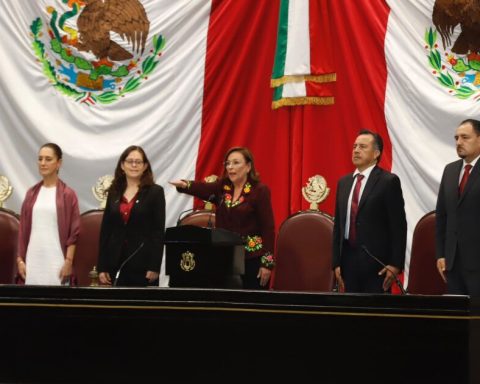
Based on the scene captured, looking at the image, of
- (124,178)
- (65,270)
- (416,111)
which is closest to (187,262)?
(124,178)

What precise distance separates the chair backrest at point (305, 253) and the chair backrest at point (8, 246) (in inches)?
63.7

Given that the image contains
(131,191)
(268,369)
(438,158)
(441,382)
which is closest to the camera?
(441,382)

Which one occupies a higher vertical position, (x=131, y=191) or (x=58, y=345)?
(x=131, y=191)

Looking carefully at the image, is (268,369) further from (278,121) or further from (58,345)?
(278,121)

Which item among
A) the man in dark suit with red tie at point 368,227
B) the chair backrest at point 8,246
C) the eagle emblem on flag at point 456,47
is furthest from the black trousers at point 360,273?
the chair backrest at point 8,246

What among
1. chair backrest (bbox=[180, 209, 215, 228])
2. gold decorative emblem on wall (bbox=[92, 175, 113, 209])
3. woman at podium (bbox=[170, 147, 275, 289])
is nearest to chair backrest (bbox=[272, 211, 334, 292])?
woman at podium (bbox=[170, 147, 275, 289])

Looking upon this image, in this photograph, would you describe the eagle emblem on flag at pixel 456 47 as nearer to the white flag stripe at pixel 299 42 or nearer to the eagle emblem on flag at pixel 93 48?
the white flag stripe at pixel 299 42

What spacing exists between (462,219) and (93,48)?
318 cm

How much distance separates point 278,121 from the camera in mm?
5777

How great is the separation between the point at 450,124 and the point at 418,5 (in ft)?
2.55

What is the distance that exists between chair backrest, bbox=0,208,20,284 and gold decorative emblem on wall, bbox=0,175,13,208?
539 mm

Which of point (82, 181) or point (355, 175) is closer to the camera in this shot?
point (355, 175)

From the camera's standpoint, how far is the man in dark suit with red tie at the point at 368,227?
4.23 metres

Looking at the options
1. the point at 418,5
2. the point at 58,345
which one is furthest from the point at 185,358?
the point at 418,5
